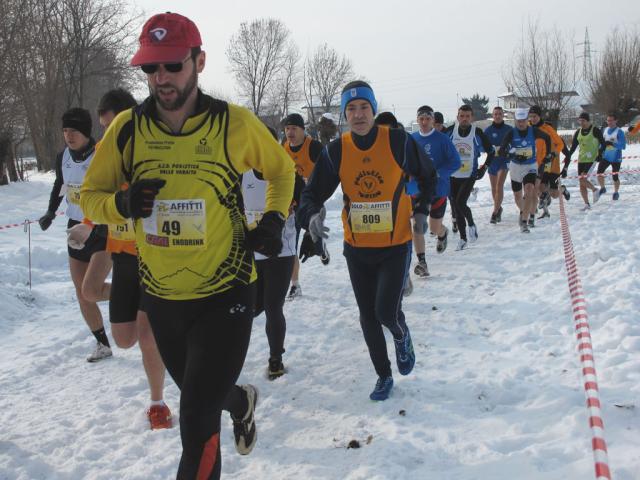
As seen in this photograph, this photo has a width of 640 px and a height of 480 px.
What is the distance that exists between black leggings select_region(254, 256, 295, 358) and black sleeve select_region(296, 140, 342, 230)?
2.21 ft

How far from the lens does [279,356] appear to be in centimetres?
448

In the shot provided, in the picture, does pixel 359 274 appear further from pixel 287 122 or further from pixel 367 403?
pixel 287 122

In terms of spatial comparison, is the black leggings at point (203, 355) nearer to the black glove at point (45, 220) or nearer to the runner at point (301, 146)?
the black glove at point (45, 220)

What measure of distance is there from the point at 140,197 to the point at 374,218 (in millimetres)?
1861

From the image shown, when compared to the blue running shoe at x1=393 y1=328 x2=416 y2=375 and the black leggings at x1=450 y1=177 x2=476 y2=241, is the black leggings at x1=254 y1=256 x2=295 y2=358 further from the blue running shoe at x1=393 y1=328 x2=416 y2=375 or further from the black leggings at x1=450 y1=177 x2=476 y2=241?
the black leggings at x1=450 y1=177 x2=476 y2=241

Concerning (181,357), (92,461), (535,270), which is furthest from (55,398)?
(535,270)

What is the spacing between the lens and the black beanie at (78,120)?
15.1 ft

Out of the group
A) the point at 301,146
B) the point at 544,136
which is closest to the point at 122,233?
the point at 301,146

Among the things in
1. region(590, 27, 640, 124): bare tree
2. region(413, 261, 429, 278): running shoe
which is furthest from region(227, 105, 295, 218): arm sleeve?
region(590, 27, 640, 124): bare tree

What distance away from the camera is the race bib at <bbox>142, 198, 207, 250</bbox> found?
2346mm

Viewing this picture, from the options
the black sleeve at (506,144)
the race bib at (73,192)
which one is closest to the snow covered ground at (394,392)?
the race bib at (73,192)

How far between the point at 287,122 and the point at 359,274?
2.70 m

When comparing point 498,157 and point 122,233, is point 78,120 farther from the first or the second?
point 498,157

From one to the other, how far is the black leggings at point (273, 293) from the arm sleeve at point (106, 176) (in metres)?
2.00
